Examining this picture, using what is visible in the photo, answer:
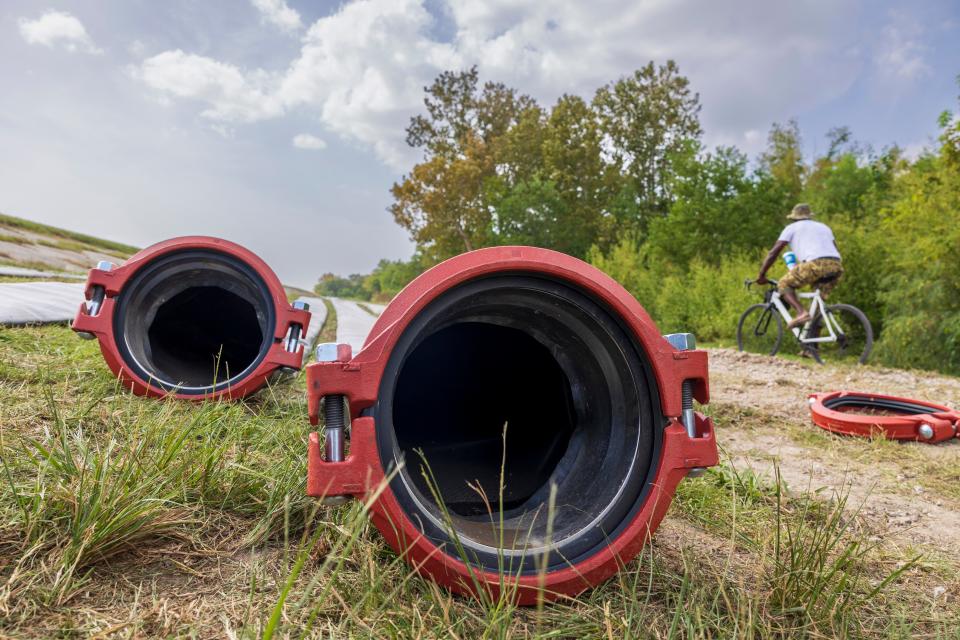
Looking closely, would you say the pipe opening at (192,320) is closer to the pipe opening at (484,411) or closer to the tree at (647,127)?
the pipe opening at (484,411)

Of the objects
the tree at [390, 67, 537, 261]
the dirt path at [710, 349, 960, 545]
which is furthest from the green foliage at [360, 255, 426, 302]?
the dirt path at [710, 349, 960, 545]

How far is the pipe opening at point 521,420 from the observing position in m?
1.18

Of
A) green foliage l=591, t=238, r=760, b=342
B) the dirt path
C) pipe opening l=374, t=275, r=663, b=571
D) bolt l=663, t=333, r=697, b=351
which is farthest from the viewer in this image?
green foliage l=591, t=238, r=760, b=342

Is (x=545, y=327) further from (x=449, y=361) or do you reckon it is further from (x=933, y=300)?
(x=933, y=300)

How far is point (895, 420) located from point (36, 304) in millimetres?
5862

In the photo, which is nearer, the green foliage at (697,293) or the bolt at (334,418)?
the bolt at (334,418)

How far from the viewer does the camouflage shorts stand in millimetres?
6695

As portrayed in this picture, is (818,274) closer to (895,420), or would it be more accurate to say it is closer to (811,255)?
(811,255)

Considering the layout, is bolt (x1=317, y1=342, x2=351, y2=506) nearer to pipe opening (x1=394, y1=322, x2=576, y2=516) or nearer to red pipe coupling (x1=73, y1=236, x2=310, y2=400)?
pipe opening (x1=394, y1=322, x2=576, y2=516)

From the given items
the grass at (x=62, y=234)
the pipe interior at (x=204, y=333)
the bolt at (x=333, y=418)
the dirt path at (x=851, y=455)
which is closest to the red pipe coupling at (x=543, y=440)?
the bolt at (x=333, y=418)

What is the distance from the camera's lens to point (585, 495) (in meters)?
1.36

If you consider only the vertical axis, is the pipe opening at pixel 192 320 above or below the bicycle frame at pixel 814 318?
below

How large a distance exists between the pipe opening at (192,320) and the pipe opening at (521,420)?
0.87m

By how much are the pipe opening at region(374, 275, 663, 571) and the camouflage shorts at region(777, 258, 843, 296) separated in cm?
621
